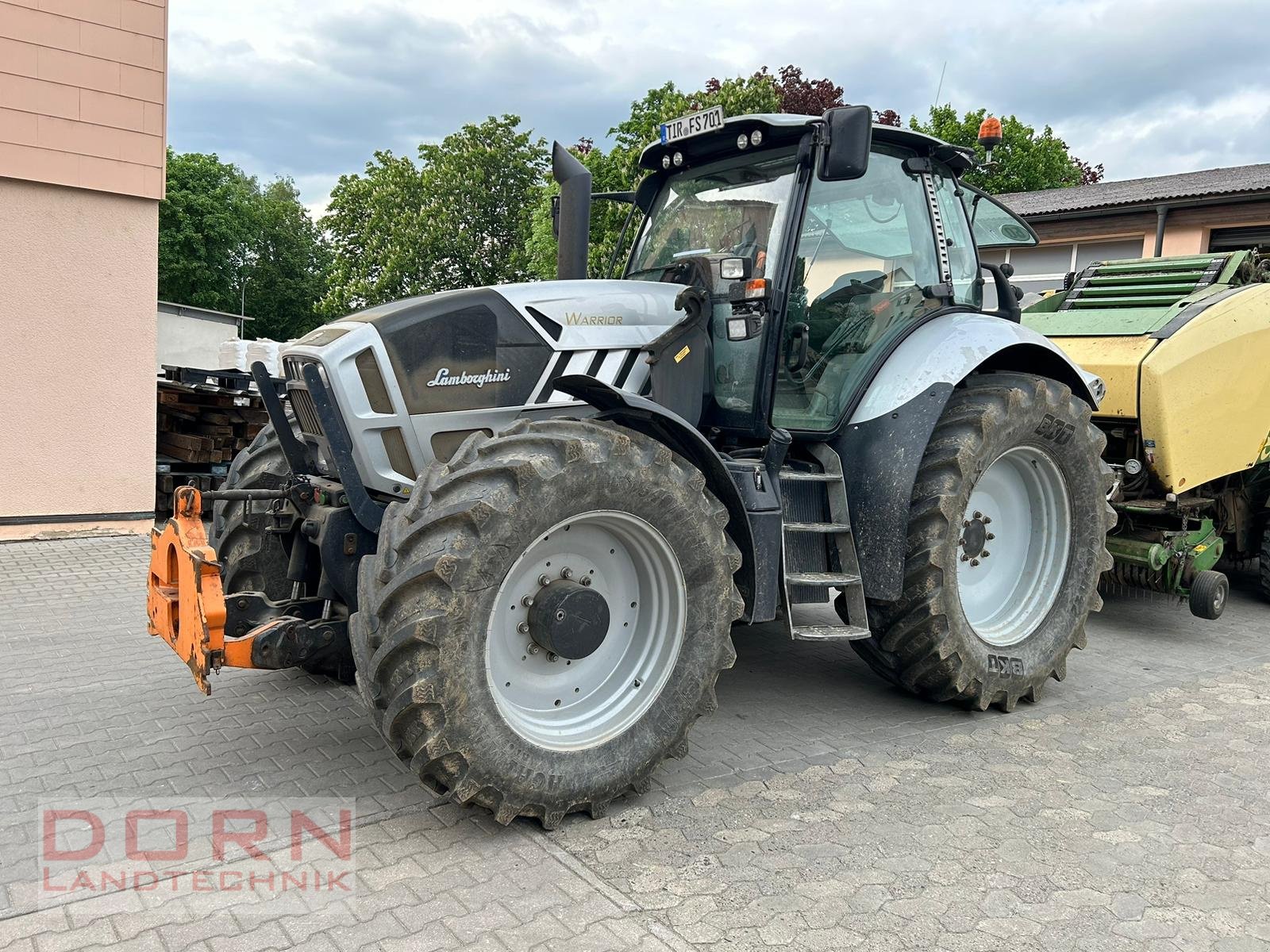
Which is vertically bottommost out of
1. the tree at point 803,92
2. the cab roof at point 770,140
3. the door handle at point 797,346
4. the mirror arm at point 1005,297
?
the door handle at point 797,346

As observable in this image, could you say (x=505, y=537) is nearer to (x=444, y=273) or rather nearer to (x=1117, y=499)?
(x=1117, y=499)

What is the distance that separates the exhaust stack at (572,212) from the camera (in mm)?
4777

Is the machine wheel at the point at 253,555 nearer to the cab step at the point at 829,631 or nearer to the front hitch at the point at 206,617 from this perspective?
the front hitch at the point at 206,617

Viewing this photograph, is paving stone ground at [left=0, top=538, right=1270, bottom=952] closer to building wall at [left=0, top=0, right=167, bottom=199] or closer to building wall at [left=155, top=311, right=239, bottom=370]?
building wall at [left=0, top=0, right=167, bottom=199]

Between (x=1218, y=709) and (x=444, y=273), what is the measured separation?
25.8 metres

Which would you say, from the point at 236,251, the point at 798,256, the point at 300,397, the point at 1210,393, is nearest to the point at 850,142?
the point at 798,256

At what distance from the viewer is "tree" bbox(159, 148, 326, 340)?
138 feet

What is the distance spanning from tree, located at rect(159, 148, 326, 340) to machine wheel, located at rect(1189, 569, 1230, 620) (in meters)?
35.9

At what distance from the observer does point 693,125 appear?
4832 millimetres

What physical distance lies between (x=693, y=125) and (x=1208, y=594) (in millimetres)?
4339

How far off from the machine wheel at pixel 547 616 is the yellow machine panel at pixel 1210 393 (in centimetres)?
361

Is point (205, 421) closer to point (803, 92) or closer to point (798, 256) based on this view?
point (798, 256)

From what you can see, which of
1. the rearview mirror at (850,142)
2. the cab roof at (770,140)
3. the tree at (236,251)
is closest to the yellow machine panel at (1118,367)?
the cab roof at (770,140)

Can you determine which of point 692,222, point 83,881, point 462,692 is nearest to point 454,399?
point 462,692
